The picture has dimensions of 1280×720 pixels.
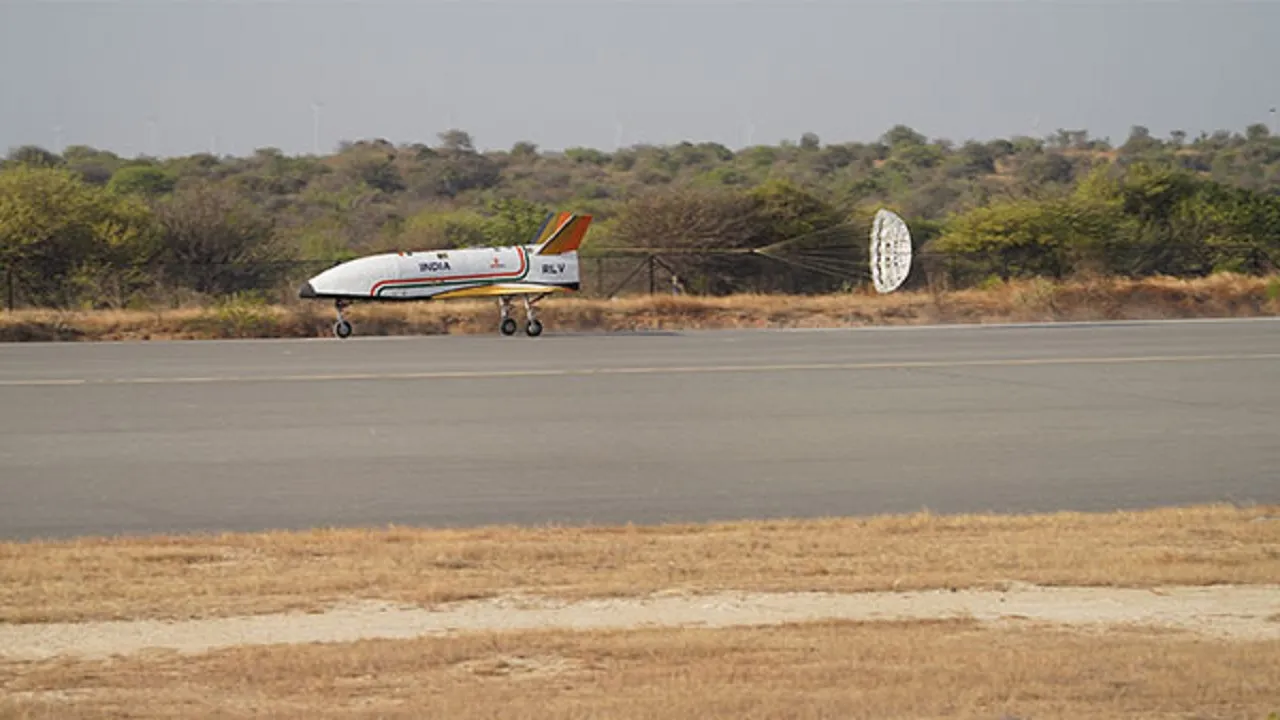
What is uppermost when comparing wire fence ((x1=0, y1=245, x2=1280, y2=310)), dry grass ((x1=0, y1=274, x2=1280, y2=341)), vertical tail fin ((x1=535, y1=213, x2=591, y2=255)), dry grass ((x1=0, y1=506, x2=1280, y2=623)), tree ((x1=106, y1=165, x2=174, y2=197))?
tree ((x1=106, y1=165, x2=174, y2=197))

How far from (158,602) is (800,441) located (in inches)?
375

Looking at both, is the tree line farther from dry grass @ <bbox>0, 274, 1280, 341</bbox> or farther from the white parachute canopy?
the white parachute canopy

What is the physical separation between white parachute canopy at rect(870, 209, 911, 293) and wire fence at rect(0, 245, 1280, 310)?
688cm

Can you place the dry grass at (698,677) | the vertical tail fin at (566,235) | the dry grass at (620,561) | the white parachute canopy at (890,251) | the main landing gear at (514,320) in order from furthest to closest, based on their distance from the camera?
the white parachute canopy at (890,251) → the vertical tail fin at (566,235) → the main landing gear at (514,320) → the dry grass at (620,561) → the dry grass at (698,677)

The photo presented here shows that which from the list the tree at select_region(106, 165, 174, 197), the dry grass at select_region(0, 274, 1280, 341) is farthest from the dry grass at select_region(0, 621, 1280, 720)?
the tree at select_region(106, 165, 174, 197)

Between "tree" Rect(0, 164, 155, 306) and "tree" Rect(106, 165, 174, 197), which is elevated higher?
"tree" Rect(106, 165, 174, 197)

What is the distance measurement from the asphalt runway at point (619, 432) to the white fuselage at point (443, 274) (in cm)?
289

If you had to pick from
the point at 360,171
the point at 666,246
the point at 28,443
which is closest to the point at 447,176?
the point at 360,171

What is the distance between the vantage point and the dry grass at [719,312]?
36438mm

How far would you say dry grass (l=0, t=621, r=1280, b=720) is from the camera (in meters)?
7.48

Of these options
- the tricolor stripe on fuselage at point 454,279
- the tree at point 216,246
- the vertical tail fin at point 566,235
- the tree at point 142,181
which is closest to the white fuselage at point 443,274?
the tricolor stripe on fuselage at point 454,279

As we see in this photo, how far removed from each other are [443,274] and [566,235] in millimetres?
2737

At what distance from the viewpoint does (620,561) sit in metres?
11.4

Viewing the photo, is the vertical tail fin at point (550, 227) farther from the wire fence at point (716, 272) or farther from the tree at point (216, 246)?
the tree at point (216, 246)
